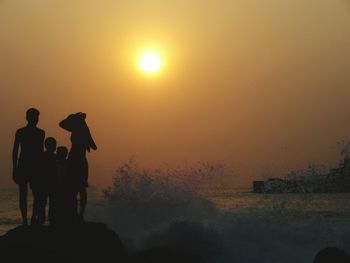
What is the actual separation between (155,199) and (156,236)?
7.32m

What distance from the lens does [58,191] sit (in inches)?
462

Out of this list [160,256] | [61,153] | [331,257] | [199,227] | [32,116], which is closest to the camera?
[331,257]

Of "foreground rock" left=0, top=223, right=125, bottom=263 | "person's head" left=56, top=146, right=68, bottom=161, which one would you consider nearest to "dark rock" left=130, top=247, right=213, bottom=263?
"foreground rock" left=0, top=223, right=125, bottom=263

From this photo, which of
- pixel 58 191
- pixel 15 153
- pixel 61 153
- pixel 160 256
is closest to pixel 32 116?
pixel 15 153

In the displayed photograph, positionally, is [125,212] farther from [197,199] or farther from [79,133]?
[79,133]

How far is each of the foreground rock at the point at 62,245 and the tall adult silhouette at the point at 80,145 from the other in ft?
6.34

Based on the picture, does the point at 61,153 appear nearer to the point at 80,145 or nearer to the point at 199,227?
the point at 80,145

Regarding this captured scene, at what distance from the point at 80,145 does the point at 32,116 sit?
4.17 feet

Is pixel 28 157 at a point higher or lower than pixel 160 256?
higher

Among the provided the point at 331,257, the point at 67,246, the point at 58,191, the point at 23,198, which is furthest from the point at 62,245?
the point at 331,257

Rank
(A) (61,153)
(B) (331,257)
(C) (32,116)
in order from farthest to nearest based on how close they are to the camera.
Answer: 1. (A) (61,153)
2. (C) (32,116)
3. (B) (331,257)

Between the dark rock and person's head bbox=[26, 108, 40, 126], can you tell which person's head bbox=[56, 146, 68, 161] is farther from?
the dark rock

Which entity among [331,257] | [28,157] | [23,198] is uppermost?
[28,157]

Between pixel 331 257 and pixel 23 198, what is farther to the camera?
pixel 23 198
